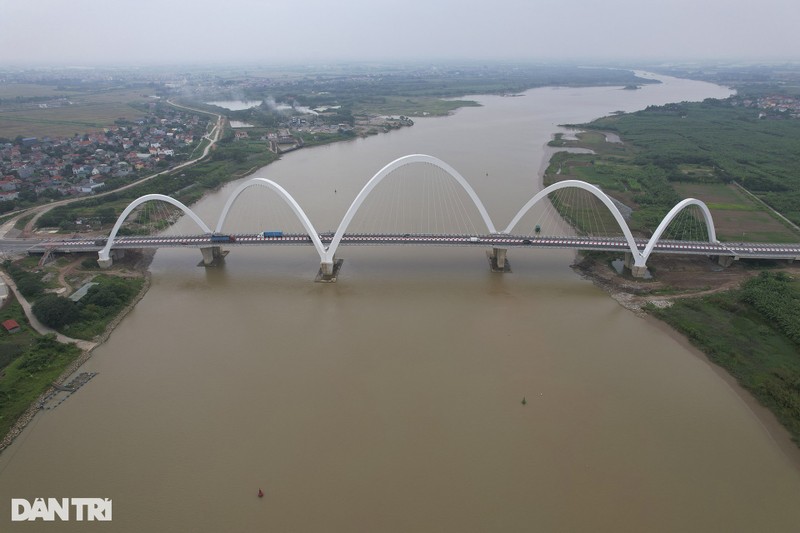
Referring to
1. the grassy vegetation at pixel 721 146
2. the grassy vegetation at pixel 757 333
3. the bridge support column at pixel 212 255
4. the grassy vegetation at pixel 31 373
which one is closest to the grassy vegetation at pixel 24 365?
the grassy vegetation at pixel 31 373

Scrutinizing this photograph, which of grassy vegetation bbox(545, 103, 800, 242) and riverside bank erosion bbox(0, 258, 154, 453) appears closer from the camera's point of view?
riverside bank erosion bbox(0, 258, 154, 453)

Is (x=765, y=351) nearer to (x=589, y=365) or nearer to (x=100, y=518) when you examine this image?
(x=589, y=365)

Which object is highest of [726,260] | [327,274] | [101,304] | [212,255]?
[212,255]

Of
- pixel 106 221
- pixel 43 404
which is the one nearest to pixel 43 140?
pixel 106 221

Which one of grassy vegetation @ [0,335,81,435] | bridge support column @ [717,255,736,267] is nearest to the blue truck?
grassy vegetation @ [0,335,81,435]

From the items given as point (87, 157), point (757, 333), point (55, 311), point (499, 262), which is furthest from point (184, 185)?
point (757, 333)

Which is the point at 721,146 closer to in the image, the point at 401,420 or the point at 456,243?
the point at 456,243

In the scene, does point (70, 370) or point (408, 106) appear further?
point (408, 106)

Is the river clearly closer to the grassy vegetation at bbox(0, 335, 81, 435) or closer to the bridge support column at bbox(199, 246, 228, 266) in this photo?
the grassy vegetation at bbox(0, 335, 81, 435)
